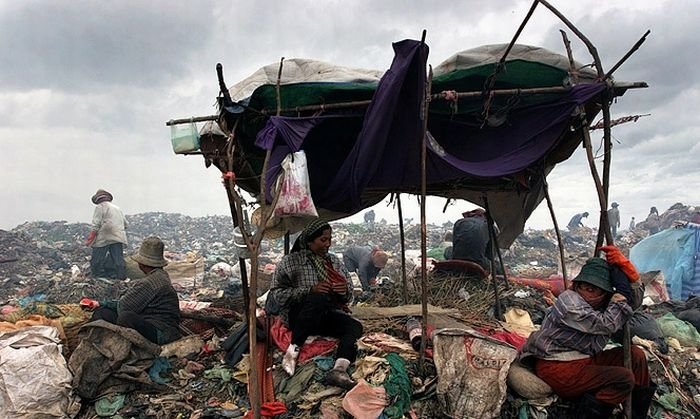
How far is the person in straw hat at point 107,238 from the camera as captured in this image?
364 inches

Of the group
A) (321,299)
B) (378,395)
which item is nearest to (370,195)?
(321,299)

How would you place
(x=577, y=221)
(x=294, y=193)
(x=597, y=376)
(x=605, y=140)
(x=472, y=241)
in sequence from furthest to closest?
(x=577, y=221), (x=472, y=241), (x=605, y=140), (x=294, y=193), (x=597, y=376)

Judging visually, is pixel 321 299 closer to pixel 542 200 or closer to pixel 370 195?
pixel 370 195

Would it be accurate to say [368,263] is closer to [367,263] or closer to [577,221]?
[367,263]

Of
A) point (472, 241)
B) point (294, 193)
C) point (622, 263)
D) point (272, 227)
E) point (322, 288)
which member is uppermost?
point (294, 193)

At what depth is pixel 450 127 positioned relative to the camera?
15.0 feet

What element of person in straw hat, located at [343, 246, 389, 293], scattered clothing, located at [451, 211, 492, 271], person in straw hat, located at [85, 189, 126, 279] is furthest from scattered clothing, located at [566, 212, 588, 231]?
person in straw hat, located at [85, 189, 126, 279]

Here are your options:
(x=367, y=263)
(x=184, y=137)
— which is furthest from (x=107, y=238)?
(x=184, y=137)

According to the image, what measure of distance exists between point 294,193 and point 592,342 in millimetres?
2502

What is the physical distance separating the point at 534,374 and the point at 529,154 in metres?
1.90

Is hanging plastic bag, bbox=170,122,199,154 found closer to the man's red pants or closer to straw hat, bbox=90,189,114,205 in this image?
the man's red pants

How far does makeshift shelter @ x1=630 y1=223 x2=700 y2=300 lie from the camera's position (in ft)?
26.8

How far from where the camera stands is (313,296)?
406 centimetres

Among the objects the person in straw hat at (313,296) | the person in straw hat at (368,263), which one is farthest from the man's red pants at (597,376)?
the person in straw hat at (368,263)
